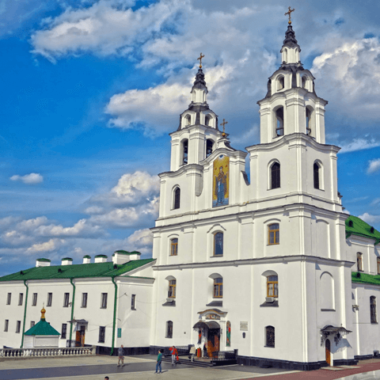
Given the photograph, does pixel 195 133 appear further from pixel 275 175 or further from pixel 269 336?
pixel 269 336

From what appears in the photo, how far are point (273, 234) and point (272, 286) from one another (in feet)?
12.1

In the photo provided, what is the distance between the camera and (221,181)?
38.8 meters

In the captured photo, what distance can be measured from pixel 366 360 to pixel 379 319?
4637 mm

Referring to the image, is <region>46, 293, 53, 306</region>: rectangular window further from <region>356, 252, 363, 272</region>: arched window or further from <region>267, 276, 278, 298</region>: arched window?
<region>356, 252, 363, 272</region>: arched window

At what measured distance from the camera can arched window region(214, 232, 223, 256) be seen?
37631 millimetres

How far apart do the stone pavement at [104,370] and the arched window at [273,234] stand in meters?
8.65

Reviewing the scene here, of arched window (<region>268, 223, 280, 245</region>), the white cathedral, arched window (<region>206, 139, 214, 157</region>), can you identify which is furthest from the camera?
arched window (<region>206, 139, 214, 157</region>)

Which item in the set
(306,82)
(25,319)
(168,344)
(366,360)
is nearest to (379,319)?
(366,360)

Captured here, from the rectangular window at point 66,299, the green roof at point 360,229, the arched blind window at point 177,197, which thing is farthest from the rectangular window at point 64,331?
the green roof at point 360,229

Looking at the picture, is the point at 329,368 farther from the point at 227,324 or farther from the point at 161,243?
the point at 161,243

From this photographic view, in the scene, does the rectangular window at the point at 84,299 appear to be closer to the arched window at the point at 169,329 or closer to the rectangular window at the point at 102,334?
the rectangular window at the point at 102,334

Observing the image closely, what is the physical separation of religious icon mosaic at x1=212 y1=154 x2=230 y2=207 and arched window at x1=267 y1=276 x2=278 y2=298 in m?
7.48

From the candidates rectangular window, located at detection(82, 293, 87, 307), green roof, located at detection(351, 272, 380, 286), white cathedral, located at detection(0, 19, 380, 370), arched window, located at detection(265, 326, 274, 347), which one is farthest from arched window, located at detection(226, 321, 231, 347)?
rectangular window, located at detection(82, 293, 87, 307)

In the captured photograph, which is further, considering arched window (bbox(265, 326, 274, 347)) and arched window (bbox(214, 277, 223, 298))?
arched window (bbox(214, 277, 223, 298))
